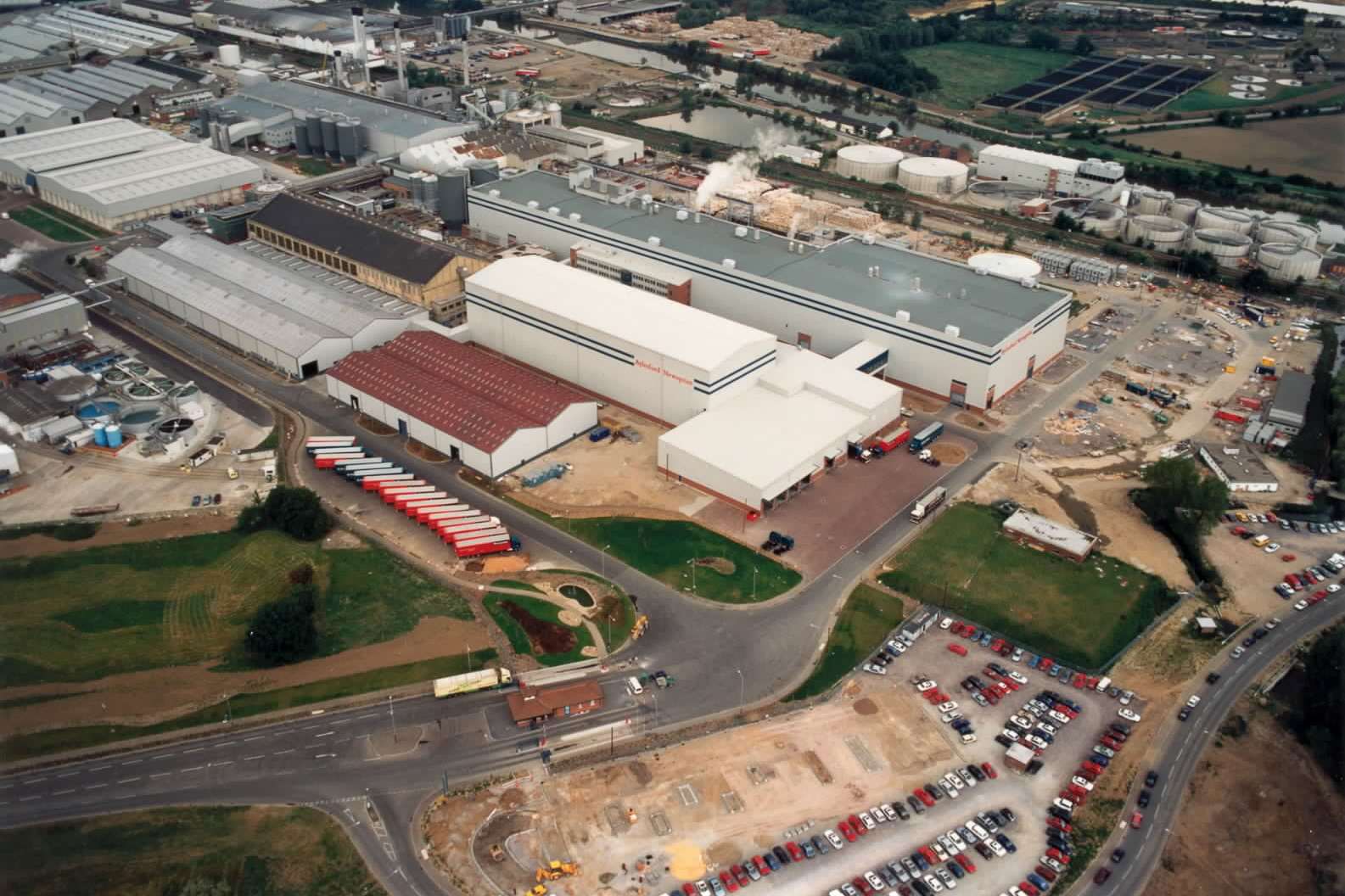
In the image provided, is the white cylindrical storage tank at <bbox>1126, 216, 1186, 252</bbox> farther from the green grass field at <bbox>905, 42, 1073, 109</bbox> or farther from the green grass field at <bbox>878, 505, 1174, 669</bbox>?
the green grass field at <bbox>905, 42, 1073, 109</bbox>

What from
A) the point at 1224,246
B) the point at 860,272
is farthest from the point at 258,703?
the point at 1224,246

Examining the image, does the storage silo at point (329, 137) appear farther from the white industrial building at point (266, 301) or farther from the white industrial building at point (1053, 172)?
the white industrial building at point (1053, 172)

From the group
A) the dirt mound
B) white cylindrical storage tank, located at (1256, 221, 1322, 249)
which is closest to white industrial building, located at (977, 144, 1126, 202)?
white cylindrical storage tank, located at (1256, 221, 1322, 249)

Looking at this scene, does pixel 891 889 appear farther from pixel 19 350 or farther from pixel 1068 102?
pixel 1068 102

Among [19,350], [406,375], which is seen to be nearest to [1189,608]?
[406,375]

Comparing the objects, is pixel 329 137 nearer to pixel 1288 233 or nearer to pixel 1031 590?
pixel 1031 590
